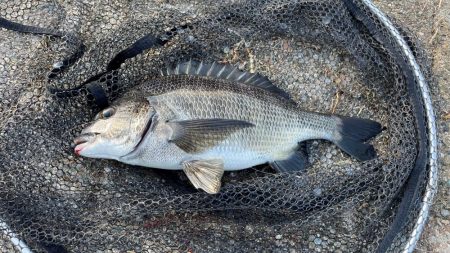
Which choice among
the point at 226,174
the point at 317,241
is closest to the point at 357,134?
the point at 317,241

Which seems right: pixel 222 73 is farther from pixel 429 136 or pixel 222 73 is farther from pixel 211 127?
pixel 429 136

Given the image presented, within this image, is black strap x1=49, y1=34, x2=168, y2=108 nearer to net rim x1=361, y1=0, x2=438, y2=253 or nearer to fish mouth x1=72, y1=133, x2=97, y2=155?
fish mouth x1=72, y1=133, x2=97, y2=155

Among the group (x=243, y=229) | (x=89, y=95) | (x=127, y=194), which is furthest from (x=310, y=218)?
(x=89, y=95)

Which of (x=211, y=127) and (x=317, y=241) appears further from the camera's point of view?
(x=317, y=241)

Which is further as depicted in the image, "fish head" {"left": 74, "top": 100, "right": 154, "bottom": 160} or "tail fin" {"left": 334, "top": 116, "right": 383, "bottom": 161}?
"tail fin" {"left": 334, "top": 116, "right": 383, "bottom": 161}

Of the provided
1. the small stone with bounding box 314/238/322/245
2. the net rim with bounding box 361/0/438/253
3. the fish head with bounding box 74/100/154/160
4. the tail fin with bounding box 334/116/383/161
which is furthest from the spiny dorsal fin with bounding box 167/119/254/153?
the net rim with bounding box 361/0/438/253

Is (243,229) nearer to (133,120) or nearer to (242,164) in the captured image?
(242,164)

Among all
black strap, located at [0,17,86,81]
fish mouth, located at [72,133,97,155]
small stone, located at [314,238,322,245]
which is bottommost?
small stone, located at [314,238,322,245]

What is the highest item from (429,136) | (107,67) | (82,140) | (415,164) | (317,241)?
(429,136)
